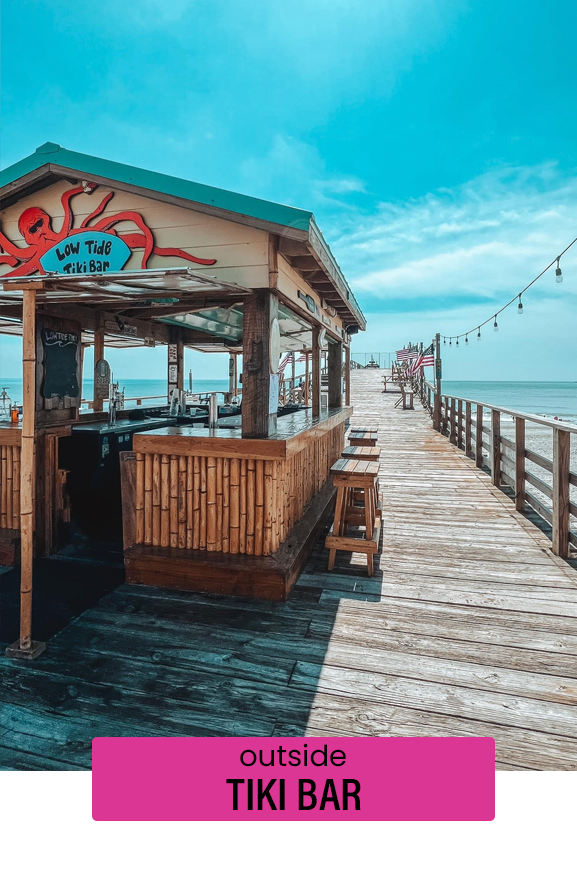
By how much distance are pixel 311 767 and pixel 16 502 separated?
343cm

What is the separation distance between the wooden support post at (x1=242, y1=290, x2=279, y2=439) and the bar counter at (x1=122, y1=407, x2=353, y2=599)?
0.15 meters

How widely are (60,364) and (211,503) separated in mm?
2270

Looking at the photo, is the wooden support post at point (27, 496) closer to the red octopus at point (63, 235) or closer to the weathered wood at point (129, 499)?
the weathered wood at point (129, 499)

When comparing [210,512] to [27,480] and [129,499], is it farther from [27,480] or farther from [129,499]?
[27,480]

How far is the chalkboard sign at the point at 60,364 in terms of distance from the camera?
13.8 ft

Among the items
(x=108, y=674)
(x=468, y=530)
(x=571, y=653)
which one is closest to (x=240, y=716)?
(x=108, y=674)

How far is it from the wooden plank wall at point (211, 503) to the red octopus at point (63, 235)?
157 cm

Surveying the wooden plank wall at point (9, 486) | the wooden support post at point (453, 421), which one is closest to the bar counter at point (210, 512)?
Answer: the wooden plank wall at point (9, 486)

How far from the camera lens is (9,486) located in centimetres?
399

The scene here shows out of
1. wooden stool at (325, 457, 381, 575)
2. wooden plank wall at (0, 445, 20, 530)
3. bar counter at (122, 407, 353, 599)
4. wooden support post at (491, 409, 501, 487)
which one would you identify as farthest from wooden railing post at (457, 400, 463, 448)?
wooden plank wall at (0, 445, 20, 530)

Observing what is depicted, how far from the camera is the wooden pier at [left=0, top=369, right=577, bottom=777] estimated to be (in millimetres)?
1910

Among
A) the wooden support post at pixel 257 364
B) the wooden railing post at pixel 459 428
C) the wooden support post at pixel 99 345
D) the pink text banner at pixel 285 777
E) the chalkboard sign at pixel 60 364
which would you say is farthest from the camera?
the wooden railing post at pixel 459 428

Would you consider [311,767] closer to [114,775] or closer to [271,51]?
[114,775]

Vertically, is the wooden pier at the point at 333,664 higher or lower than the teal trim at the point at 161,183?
lower
